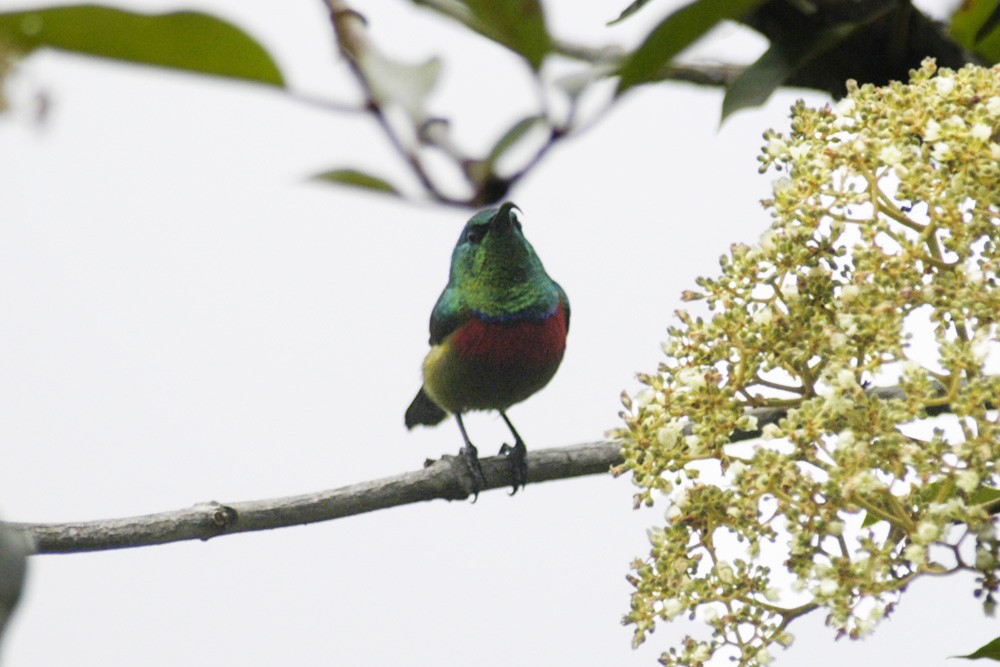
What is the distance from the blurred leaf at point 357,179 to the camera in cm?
58

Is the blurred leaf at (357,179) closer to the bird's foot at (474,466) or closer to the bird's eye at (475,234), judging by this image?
the bird's foot at (474,466)

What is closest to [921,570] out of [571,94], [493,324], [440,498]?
[571,94]

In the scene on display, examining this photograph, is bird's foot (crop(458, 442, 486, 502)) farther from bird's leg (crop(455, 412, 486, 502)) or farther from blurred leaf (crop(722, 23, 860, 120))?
blurred leaf (crop(722, 23, 860, 120))

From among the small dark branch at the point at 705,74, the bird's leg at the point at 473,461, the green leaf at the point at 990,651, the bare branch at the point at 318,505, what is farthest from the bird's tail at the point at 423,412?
the green leaf at the point at 990,651

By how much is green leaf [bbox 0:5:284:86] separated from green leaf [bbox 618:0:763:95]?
0.65ft

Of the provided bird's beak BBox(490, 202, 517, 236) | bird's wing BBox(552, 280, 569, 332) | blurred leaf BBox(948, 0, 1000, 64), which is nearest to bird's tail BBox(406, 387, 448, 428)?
bird's wing BBox(552, 280, 569, 332)

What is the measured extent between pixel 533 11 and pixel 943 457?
564 millimetres

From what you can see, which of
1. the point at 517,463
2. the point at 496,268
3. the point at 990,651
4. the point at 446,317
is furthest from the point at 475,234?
the point at 990,651

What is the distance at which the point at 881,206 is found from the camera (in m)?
1.12

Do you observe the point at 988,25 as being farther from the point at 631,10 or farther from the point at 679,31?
the point at 679,31

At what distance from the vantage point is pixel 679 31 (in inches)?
26.0

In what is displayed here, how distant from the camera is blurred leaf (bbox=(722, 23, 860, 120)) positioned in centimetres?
108

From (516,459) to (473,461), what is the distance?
0.35ft

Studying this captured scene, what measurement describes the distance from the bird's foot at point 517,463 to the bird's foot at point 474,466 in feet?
0.21
